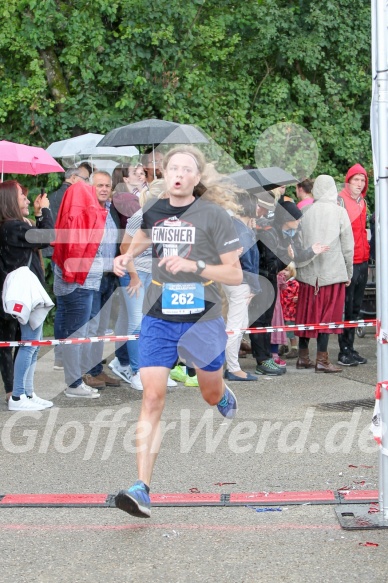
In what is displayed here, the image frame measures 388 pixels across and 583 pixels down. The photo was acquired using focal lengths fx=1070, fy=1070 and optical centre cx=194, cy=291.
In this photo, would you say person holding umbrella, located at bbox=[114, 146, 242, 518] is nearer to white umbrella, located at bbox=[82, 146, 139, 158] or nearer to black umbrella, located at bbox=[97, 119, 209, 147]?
black umbrella, located at bbox=[97, 119, 209, 147]

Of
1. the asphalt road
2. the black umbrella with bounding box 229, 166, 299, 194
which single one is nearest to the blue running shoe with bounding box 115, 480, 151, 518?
the asphalt road

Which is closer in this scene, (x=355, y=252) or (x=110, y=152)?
(x=355, y=252)

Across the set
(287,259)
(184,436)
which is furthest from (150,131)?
(184,436)

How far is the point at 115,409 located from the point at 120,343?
→ 1.37 m

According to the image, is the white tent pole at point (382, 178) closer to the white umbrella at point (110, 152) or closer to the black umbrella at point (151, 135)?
the black umbrella at point (151, 135)

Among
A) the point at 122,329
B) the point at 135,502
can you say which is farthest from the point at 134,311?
the point at 135,502

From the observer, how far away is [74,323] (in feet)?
31.4

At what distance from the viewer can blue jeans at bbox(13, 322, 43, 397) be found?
870 centimetres

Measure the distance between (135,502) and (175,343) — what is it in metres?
0.96

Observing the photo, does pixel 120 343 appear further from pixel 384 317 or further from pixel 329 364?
pixel 384 317

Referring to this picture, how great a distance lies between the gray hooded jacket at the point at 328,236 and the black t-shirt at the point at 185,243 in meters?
4.93

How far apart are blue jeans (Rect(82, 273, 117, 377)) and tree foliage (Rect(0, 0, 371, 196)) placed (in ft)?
15.7

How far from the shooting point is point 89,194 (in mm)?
9352

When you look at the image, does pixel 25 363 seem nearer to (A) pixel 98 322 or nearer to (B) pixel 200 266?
(A) pixel 98 322
